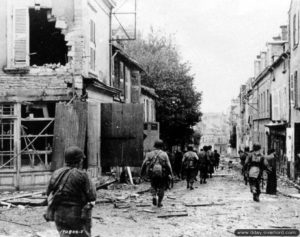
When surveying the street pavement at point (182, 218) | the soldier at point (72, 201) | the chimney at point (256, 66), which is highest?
the chimney at point (256, 66)

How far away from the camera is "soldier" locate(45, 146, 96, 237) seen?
6.38 metres

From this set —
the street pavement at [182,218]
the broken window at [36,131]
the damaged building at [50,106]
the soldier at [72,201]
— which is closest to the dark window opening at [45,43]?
the damaged building at [50,106]

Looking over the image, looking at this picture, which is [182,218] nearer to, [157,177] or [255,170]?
[157,177]

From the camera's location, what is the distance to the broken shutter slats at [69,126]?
1477cm

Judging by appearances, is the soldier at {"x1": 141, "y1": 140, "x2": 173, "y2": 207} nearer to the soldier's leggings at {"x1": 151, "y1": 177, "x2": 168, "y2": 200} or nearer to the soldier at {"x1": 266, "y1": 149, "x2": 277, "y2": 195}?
the soldier's leggings at {"x1": 151, "y1": 177, "x2": 168, "y2": 200}

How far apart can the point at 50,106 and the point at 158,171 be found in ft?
16.6

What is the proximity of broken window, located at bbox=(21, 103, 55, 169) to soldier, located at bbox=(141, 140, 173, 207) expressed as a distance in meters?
3.75

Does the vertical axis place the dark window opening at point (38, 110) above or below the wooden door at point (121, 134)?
above

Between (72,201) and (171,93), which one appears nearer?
(72,201)

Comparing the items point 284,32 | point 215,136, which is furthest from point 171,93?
point 215,136

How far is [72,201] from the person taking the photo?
21.0 feet

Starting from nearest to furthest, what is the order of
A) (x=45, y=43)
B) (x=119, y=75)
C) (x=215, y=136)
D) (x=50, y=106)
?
(x=50, y=106) < (x=45, y=43) < (x=119, y=75) < (x=215, y=136)

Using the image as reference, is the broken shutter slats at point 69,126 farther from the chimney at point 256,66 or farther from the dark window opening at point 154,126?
the chimney at point 256,66

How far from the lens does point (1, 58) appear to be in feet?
52.9
